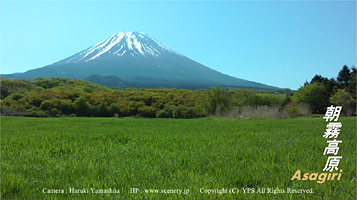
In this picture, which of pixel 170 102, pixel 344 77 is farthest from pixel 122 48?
pixel 344 77

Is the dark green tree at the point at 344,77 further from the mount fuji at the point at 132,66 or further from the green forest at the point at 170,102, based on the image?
the mount fuji at the point at 132,66

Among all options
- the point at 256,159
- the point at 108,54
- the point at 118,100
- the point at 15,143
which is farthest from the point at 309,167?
the point at 108,54

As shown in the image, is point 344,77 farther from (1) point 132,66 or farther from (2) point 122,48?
(2) point 122,48

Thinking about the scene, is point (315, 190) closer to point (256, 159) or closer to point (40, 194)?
point (256, 159)

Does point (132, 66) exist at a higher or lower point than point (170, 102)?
higher

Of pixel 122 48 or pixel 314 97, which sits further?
pixel 122 48
